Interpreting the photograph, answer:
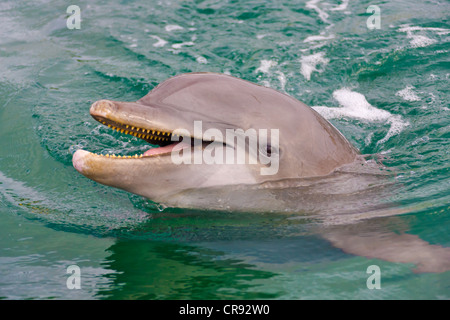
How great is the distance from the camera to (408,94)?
8961 mm

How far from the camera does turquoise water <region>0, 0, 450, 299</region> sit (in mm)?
4707

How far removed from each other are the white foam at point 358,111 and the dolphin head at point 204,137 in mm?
2883

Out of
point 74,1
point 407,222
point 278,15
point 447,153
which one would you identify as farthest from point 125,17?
point 407,222

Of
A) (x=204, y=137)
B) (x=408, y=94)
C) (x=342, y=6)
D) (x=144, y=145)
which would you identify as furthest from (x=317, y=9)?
(x=204, y=137)

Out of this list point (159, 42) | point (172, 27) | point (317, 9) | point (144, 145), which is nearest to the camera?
point (144, 145)

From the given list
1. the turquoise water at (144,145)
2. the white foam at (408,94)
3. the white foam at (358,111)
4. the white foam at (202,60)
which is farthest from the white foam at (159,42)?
the white foam at (408,94)

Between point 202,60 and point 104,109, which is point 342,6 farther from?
point 104,109

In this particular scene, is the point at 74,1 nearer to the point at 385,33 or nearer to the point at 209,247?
the point at 385,33

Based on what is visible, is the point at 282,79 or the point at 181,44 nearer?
the point at 282,79

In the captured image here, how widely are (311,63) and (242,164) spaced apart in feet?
17.3

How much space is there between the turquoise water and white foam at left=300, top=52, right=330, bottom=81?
0.03 m

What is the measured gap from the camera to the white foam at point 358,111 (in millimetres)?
8148

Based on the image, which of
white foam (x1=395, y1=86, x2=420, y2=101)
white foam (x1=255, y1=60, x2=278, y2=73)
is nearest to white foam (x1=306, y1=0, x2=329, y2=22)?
white foam (x1=255, y1=60, x2=278, y2=73)

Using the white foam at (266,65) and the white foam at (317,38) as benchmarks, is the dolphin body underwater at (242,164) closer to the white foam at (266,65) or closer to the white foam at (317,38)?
the white foam at (266,65)
